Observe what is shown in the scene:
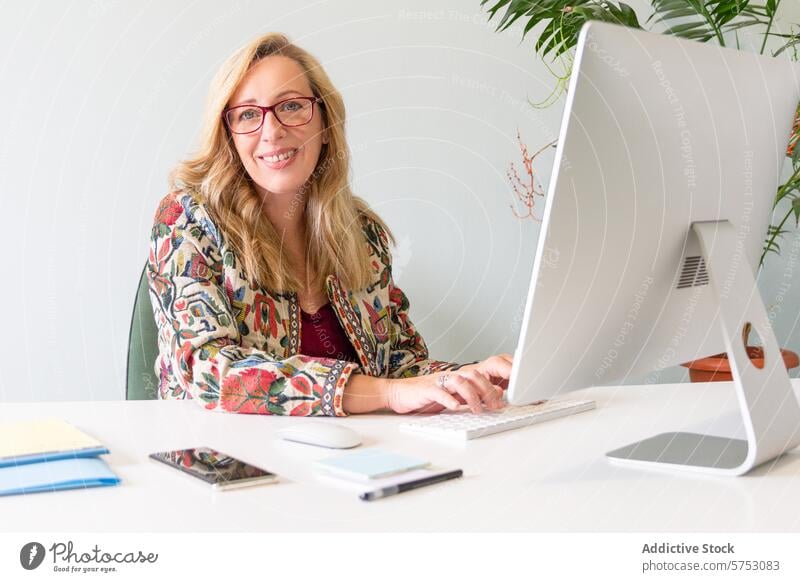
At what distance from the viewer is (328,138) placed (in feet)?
5.70

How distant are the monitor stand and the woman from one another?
355 mm

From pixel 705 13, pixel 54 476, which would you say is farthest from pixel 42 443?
pixel 705 13

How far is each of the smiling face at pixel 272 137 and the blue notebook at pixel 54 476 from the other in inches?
29.5

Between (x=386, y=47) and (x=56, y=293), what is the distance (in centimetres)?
116

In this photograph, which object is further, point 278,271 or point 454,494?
point 278,271

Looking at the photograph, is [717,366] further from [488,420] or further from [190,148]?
[190,148]

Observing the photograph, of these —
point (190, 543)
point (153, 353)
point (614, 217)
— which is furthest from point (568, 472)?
point (153, 353)

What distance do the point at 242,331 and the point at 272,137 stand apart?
0.35 m

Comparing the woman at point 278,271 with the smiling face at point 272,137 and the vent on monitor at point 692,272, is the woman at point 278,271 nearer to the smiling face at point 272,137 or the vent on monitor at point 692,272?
the smiling face at point 272,137

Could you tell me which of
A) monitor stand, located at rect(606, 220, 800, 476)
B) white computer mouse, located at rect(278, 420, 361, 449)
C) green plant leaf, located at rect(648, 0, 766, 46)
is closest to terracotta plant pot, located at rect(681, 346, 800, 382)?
green plant leaf, located at rect(648, 0, 766, 46)

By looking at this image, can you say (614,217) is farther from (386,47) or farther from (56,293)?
(56,293)

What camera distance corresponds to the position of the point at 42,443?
102 cm

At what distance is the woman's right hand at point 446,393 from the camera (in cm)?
122

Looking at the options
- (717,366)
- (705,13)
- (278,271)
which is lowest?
(717,366)
